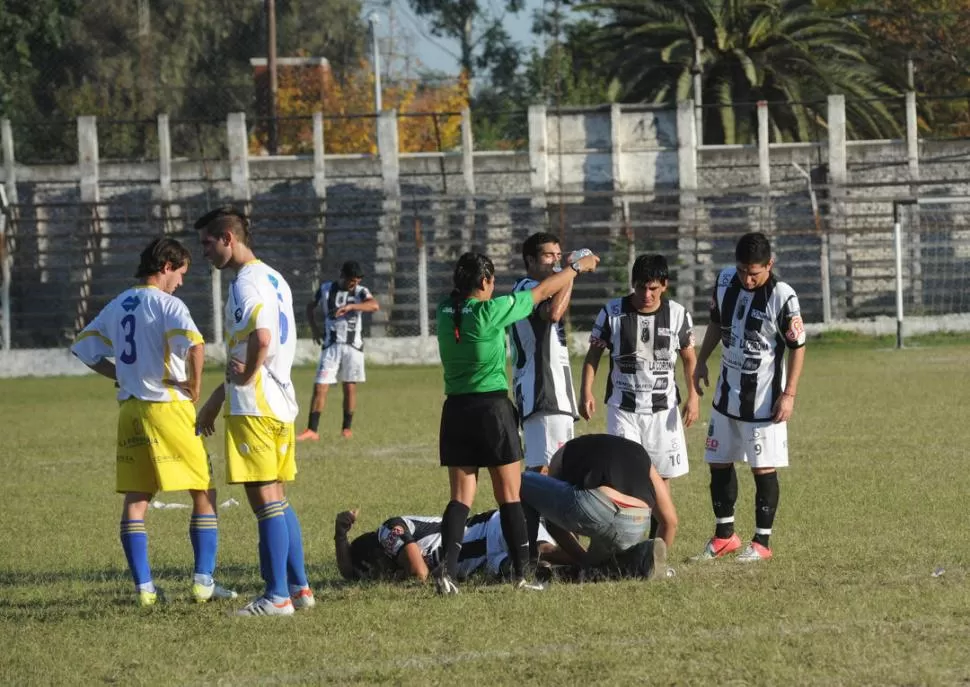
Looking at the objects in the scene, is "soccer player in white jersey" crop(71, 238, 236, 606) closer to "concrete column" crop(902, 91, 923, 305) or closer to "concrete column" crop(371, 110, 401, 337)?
"concrete column" crop(371, 110, 401, 337)

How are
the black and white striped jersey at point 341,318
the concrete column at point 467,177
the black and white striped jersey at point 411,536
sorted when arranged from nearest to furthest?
the black and white striped jersey at point 411,536 → the black and white striped jersey at point 341,318 → the concrete column at point 467,177

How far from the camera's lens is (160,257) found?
8.20m

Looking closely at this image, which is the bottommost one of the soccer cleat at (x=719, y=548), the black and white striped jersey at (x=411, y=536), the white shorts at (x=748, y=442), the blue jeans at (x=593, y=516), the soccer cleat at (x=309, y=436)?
the soccer cleat at (x=309, y=436)

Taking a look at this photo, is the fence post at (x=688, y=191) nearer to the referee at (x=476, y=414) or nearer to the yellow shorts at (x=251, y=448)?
the referee at (x=476, y=414)

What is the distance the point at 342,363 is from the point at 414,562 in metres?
9.83

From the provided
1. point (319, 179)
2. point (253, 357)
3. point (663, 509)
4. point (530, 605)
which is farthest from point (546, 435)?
point (319, 179)

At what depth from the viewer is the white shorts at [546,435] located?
358 inches

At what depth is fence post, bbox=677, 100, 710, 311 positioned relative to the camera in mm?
34781

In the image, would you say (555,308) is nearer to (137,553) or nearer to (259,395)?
(259,395)

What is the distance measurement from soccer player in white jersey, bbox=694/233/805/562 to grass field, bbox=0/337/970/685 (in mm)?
331

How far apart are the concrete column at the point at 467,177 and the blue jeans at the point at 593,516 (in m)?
26.8

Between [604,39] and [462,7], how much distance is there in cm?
1660

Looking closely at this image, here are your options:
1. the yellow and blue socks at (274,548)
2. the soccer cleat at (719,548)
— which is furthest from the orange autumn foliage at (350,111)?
the yellow and blue socks at (274,548)

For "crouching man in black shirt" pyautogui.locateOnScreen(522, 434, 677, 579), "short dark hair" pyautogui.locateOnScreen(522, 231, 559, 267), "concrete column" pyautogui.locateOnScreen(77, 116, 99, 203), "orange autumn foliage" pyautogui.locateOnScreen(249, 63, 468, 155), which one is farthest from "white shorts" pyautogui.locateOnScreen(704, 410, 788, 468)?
"orange autumn foliage" pyautogui.locateOnScreen(249, 63, 468, 155)
